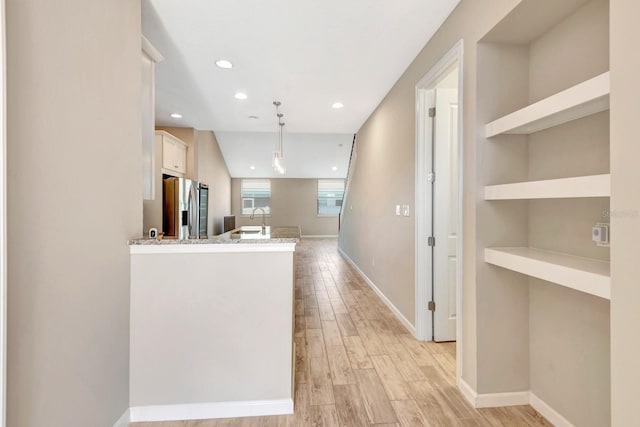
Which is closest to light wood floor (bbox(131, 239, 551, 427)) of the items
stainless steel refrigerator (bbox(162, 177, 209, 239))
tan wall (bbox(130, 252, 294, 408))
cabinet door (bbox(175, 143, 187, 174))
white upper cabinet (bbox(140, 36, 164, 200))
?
tan wall (bbox(130, 252, 294, 408))

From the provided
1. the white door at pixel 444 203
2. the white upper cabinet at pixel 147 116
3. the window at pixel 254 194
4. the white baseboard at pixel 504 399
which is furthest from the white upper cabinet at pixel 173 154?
the window at pixel 254 194

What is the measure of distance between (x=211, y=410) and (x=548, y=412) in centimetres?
197

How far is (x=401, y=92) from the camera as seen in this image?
316 centimetres

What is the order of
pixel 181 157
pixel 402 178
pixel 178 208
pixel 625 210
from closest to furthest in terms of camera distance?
pixel 625 210 → pixel 402 178 → pixel 178 208 → pixel 181 157

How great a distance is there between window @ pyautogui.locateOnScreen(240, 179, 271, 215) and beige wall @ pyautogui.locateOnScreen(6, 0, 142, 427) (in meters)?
8.79

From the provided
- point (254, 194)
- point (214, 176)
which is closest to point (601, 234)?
point (214, 176)

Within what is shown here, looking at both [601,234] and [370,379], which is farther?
[370,379]

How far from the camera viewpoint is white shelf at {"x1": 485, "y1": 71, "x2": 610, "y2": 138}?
1164 millimetres

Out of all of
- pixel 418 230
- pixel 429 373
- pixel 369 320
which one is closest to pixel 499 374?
pixel 429 373

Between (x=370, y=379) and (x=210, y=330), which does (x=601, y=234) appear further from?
(x=210, y=330)

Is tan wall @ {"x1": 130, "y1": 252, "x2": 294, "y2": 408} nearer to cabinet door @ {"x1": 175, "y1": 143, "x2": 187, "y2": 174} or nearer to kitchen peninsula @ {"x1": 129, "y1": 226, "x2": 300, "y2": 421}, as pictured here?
kitchen peninsula @ {"x1": 129, "y1": 226, "x2": 300, "y2": 421}

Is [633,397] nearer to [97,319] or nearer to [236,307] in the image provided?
[236,307]

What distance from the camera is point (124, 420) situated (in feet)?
5.44

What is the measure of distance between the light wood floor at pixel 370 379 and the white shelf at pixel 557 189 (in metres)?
1.32
